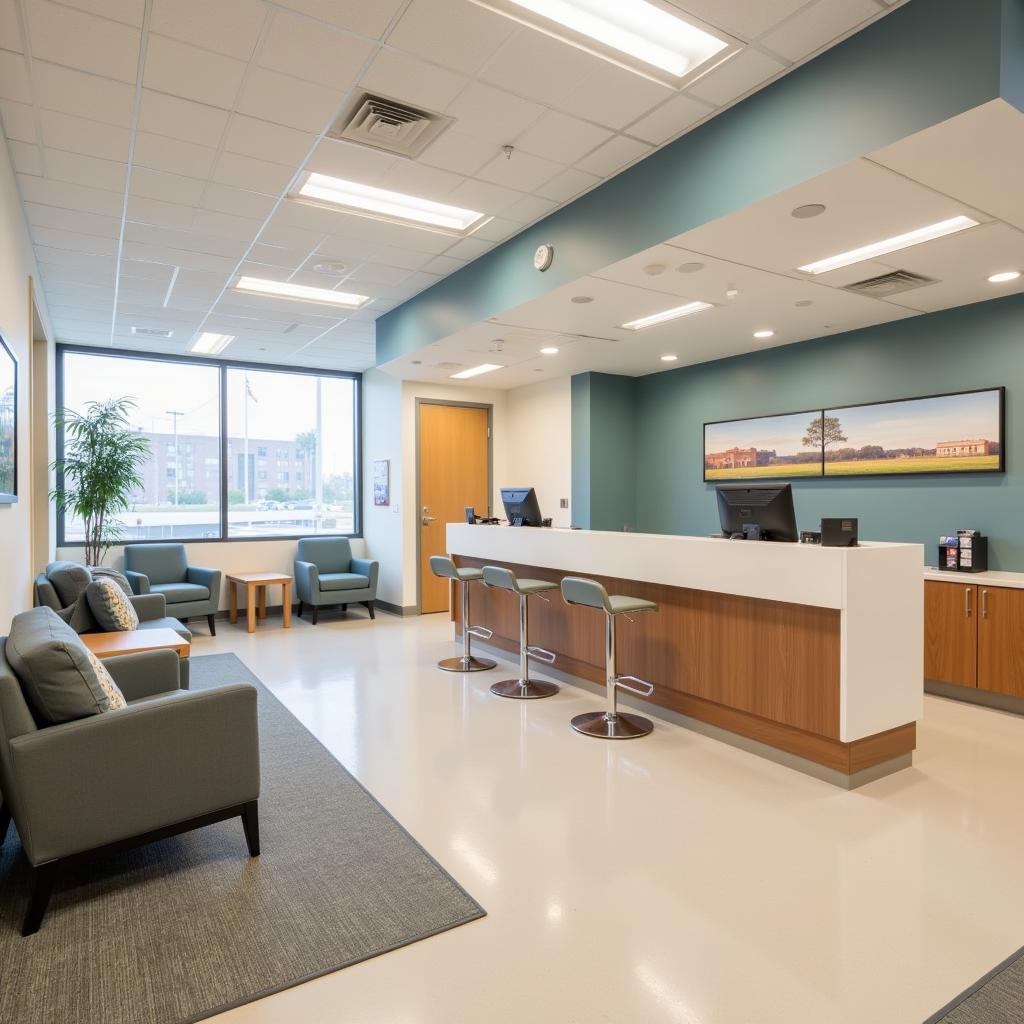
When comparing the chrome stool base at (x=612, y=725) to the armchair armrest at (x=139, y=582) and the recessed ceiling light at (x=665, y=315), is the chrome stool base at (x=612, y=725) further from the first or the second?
the armchair armrest at (x=139, y=582)

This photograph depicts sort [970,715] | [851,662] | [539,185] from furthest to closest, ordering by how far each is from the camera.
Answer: [970,715] → [539,185] → [851,662]

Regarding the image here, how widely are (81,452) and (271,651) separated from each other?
2974 millimetres

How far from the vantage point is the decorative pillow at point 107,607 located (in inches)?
176

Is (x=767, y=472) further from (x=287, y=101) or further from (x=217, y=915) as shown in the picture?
(x=217, y=915)

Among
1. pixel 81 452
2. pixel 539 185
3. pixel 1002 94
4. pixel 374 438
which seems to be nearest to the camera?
pixel 1002 94

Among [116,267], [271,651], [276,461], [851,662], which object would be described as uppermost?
[116,267]

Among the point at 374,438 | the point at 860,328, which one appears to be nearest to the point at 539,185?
the point at 860,328

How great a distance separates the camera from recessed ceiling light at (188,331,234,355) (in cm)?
741

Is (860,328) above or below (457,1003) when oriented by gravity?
above

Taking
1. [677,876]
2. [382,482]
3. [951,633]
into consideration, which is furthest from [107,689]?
[382,482]

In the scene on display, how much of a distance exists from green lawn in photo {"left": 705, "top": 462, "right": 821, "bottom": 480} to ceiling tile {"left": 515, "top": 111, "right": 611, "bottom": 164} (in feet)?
11.5

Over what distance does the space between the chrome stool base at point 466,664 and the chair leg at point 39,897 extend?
3.57 meters

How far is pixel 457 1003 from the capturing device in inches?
75.6

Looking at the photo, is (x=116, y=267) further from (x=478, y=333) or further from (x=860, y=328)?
(x=860, y=328)
